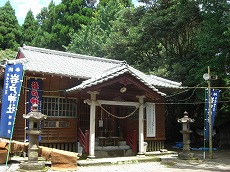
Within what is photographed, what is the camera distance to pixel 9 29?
39.8 metres

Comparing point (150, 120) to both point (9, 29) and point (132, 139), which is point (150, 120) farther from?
point (9, 29)

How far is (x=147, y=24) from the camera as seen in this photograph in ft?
80.1

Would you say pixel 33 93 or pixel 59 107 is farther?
pixel 59 107

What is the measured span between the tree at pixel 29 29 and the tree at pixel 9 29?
3.82ft

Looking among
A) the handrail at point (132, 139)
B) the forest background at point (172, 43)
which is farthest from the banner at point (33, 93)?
the forest background at point (172, 43)

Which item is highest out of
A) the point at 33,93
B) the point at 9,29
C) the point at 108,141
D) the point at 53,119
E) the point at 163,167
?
the point at 9,29

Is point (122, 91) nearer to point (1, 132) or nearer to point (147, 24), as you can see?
point (1, 132)

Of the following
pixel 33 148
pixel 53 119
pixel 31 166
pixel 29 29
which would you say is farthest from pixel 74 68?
pixel 29 29

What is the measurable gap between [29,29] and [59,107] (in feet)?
107

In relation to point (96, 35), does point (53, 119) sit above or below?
below

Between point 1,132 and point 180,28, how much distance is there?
18.2 meters

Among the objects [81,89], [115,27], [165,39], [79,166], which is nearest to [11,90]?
[81,89]

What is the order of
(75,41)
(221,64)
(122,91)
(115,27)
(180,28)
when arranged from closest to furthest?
(122,91) → (221,64) → (180,28) → (115,27) → (75,41)

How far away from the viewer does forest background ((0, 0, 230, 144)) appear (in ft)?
61.9
